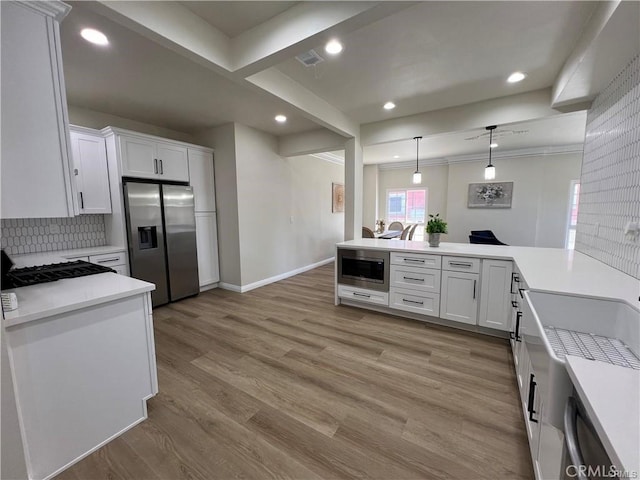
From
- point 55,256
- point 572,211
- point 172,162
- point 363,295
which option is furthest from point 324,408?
point 572,211

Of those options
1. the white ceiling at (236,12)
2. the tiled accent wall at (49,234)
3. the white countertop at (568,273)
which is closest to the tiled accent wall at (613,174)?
the white countertop at (568,273)

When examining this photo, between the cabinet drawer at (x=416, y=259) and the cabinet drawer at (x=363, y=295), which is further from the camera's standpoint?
the cabinet drawer at (x=363, y=295)

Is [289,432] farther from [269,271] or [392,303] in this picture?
[269,271]

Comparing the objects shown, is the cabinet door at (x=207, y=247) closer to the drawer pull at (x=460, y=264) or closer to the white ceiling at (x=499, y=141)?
the white ceiling at (x=499, y=141)

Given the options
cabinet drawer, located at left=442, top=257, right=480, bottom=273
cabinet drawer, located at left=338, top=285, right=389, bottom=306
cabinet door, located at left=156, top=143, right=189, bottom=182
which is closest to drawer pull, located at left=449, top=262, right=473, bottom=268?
cabinet drawer, located at left=442, top=257, right=480, bottom=273

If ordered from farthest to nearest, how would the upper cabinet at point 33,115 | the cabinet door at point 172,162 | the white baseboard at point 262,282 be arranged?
the white baseboard at point 262,282
the cabinet door at point 172,162
the upper cabinet at point 33,115

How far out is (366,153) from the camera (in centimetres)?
651

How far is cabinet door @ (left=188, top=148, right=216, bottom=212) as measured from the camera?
4090 mm

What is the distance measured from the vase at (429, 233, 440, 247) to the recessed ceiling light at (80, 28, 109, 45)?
139 inches

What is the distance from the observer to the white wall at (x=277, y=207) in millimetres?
4336

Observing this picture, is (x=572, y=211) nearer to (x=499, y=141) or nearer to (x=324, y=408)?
(x=499, y=141)

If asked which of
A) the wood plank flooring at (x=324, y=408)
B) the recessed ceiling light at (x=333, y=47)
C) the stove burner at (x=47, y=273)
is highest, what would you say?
the recessed ceiling light at (x=333, y=47)

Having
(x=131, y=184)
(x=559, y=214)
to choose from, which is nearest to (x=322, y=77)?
(x=131, y=184)

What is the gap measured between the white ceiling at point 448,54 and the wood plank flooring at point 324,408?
268cm
